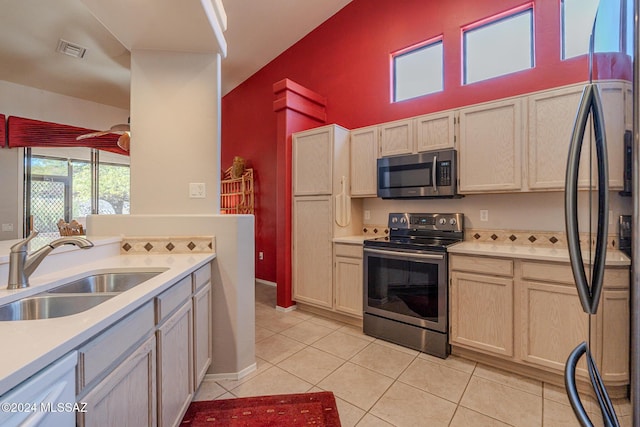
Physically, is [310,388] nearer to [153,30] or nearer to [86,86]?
[153,30]

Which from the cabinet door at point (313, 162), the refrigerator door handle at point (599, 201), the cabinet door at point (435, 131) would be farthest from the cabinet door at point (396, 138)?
the refrigerator door handle at point (599, 201)

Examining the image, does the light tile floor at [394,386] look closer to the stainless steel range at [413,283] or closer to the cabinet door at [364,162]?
the stainless steel range at [413,283]

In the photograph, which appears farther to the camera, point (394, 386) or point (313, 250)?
point (313, 250)

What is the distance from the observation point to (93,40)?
332 centimetres

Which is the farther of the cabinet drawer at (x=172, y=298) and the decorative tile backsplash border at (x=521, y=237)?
the decorative tile backsplash border at (x=521, y=237)

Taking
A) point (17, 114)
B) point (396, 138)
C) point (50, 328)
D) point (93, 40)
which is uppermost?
point (93, 40)

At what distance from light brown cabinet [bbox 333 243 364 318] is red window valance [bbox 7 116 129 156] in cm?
496

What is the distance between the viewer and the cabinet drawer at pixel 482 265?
2.06 m

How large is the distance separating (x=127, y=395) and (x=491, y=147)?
284cm

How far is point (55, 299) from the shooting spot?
1.21 metres

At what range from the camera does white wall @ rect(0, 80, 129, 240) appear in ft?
13.9

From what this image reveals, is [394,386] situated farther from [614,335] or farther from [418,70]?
[418,70]

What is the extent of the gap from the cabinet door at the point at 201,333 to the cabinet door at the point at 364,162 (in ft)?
6.23

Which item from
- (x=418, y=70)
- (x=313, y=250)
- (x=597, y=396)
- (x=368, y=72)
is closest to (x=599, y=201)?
(x=597, y=396)
